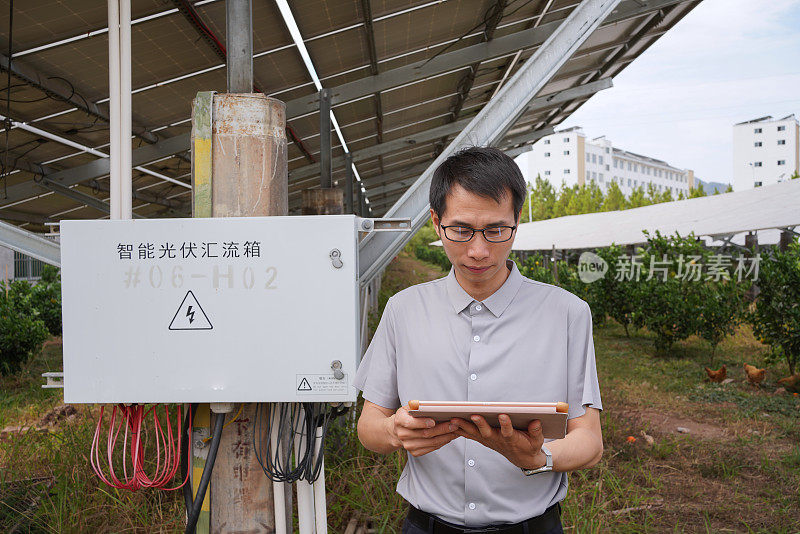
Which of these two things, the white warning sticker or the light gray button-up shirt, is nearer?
the light gray button-up shirt

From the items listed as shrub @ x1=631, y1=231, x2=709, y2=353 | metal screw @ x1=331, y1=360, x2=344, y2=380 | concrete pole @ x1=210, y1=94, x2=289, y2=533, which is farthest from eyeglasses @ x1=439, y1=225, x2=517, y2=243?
shrub @ x1=631, y1=231, x2=709, y2=353

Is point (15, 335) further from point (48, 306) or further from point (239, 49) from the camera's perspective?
point (239, 49)

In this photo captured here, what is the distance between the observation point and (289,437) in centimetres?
241

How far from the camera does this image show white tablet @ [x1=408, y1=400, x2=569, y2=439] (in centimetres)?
130

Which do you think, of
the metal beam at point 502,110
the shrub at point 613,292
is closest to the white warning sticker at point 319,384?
the metal beam at point 502,110

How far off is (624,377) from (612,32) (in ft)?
14.0

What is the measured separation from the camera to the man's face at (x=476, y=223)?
5.21 feet

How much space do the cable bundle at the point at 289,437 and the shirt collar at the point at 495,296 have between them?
3.02ft

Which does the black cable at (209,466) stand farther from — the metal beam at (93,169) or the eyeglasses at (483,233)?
the metal beam at (93,169)

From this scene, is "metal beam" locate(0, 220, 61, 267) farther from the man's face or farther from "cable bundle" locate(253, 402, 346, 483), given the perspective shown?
the man's face

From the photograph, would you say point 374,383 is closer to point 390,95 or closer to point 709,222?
point 390,95

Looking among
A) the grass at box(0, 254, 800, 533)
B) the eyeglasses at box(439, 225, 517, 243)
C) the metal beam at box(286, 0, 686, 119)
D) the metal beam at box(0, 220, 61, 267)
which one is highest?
the metal beam at box(286, 0, 686, 119)

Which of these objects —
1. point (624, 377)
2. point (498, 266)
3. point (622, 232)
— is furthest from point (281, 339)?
point (622, 232)

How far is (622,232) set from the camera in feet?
42.0
